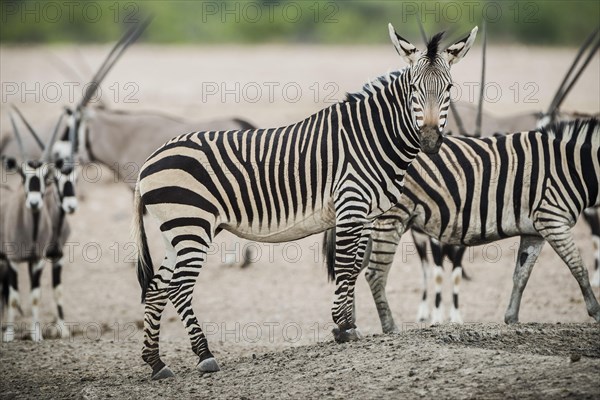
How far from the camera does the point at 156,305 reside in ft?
27.4

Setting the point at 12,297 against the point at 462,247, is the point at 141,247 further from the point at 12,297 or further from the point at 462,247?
the point at 462,247

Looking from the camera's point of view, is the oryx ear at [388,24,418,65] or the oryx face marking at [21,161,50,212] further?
the oryx face marking at [21,161,50,212]

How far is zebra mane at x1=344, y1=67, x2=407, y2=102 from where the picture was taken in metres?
8.77

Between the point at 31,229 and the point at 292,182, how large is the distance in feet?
17.9

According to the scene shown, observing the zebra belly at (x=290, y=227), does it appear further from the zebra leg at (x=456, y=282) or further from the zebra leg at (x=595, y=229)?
the zebra leg at (x=595, y=229)

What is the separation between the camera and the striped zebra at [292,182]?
820 centimetres

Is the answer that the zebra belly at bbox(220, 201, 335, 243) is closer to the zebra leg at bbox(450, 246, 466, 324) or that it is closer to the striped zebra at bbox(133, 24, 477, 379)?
the striped zebra at bbox(133, 24, 477, 379)

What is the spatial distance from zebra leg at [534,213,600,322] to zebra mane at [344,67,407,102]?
193 cm

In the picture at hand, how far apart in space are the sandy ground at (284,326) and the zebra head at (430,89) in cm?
170

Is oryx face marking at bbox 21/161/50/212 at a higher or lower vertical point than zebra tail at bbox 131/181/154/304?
higher

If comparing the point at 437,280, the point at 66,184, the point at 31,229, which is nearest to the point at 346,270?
the point at 437,280

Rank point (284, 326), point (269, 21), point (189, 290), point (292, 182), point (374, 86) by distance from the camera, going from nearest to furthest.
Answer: point (189, 290), point (292, 182), point (374, 86), point (284, 326), point (269, 21)

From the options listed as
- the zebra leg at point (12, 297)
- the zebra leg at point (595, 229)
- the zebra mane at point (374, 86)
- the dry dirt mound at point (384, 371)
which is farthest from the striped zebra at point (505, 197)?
the zebra leg at point (12, 297)

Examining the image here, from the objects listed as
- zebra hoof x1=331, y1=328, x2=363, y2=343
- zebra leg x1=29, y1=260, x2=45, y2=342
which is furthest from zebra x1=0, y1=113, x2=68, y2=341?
zebra hoof x1=331, y1=328, x2=363, y2=343
